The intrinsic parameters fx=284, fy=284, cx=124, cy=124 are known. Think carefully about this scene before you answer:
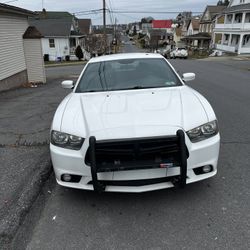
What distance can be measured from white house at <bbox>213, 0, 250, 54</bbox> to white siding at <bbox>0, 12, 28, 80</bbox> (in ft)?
102

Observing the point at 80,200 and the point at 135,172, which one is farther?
the point at 80,200

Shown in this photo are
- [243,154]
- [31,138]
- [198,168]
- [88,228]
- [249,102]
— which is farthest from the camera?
[249,102]

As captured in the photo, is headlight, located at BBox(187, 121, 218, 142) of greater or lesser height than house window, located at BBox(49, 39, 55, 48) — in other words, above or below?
above

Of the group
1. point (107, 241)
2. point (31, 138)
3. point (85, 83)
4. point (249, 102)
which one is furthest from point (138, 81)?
point (249, 102)

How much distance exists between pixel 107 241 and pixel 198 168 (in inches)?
46.4

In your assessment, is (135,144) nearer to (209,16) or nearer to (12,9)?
(12,9)

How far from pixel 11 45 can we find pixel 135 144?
34.3 feet

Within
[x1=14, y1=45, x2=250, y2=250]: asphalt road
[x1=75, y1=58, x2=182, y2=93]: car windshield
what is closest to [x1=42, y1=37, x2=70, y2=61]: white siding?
[x1=75, y1=58, x2=182, y2=93]: car windshield

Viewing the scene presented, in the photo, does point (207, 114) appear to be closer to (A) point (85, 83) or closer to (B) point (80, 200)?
(B) point (80, 200)

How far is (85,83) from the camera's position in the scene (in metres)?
4.31

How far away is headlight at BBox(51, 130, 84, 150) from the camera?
290cm

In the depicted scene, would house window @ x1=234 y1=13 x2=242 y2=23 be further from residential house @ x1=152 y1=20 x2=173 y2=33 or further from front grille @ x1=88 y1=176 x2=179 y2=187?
residential house @ x1=152 y1=20 x2=173 y2=33

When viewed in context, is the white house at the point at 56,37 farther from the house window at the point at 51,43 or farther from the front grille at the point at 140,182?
the front grille at the point at 140,182

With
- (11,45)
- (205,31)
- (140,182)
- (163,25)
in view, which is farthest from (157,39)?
(140,182)
